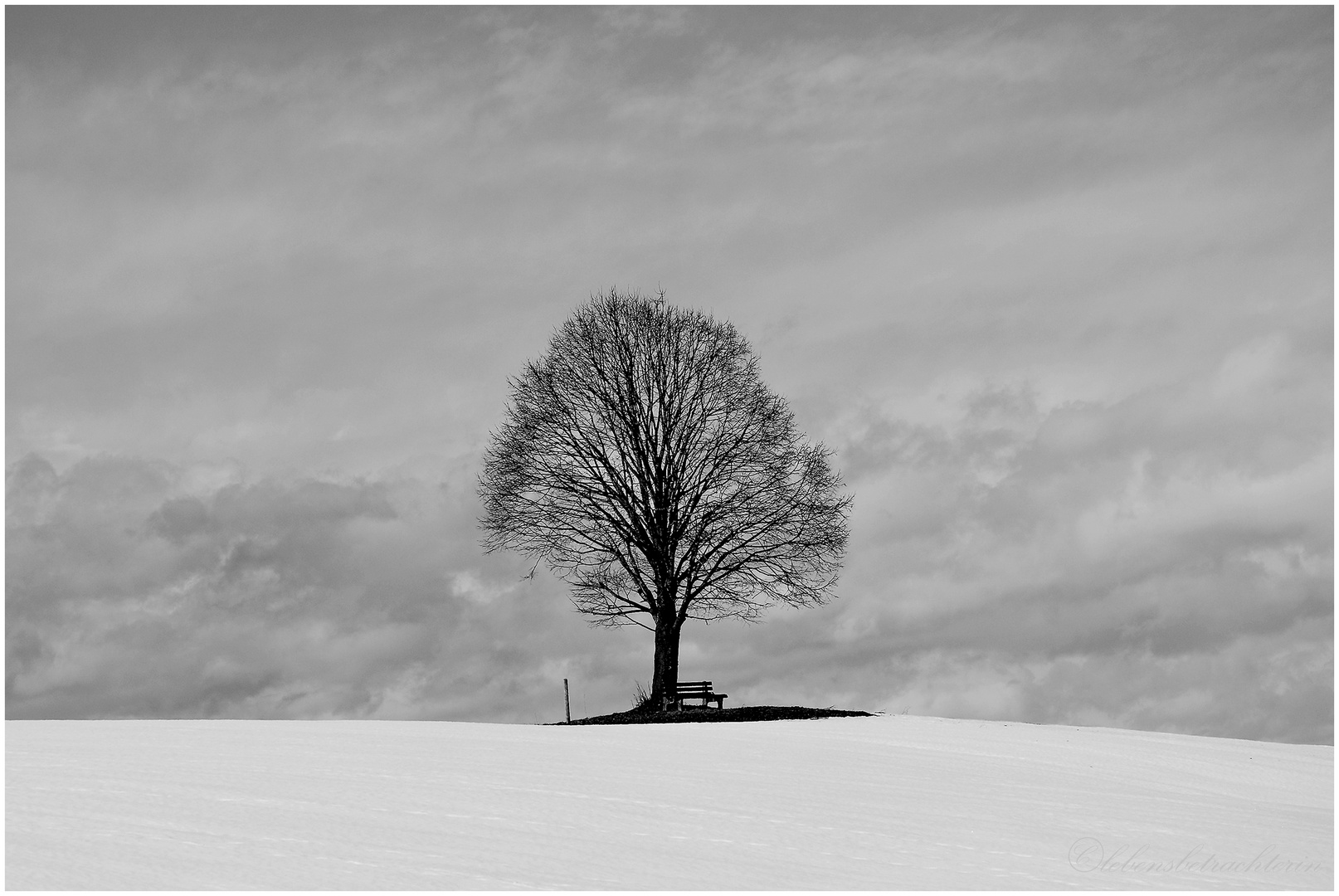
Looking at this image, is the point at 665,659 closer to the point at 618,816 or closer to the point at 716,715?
the point at 716,715

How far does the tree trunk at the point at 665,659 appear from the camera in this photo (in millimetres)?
29906

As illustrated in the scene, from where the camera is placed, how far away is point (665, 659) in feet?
98.7

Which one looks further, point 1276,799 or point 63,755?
point 1276,799

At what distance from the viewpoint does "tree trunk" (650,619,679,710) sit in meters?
29.9

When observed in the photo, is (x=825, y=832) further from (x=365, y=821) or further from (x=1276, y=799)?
(x=1276, y=799)

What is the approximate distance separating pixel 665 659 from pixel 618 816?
1919 cm

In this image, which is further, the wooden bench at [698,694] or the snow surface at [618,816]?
the wooden bench at [698,694]

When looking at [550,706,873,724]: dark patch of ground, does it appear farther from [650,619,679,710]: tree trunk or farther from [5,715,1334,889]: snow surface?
[5,715,1334,889]: snow surface

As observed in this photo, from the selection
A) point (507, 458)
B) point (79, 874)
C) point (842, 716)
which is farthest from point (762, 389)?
point (79, 874)

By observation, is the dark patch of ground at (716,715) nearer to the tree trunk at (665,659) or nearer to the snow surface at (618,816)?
the tree trunk at (665,659)

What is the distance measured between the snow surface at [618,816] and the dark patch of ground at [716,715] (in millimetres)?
8377

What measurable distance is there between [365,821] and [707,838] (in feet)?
9.14

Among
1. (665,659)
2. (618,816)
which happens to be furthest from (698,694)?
(618,816)

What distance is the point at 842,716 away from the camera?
27281 mm
